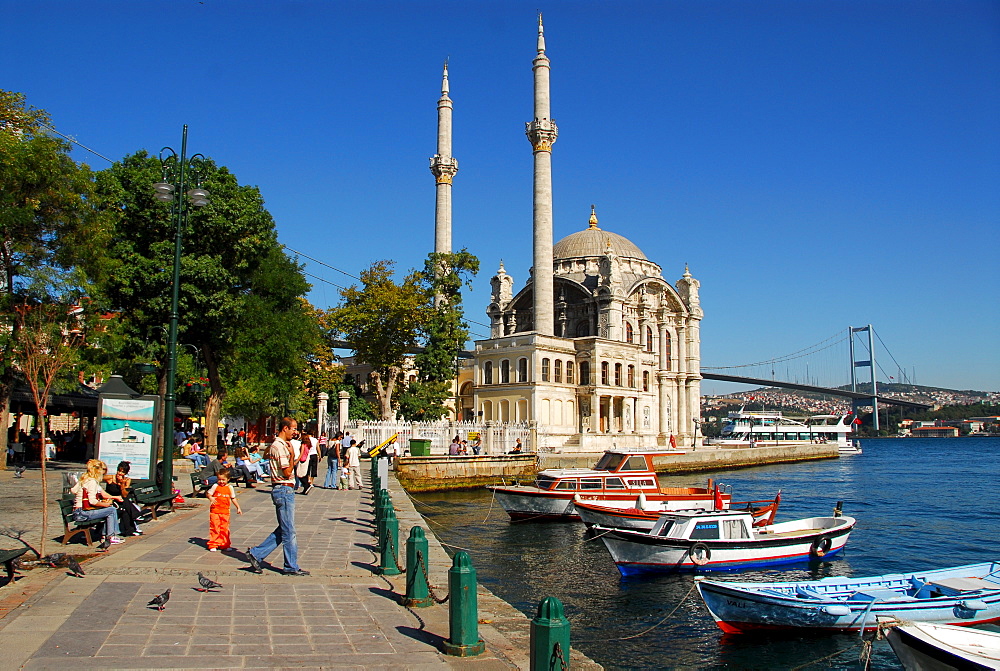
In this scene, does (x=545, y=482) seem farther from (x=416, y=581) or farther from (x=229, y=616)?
(x=229, y=616)

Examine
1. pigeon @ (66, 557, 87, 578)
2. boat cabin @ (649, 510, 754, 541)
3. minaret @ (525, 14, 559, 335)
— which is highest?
minaret @ (525, 14, 559, 335)

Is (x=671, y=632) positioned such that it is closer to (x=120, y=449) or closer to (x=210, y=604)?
(x=210, y=604)

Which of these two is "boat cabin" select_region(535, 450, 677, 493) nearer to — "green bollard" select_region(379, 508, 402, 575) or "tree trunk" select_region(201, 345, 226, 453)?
"tree trunk" select_region(201, 345, 226, 453)

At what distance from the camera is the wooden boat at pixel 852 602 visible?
1051cm

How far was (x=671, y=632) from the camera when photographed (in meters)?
12.1

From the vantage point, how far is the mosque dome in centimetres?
6831

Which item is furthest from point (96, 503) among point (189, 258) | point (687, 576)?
point (189, 258)

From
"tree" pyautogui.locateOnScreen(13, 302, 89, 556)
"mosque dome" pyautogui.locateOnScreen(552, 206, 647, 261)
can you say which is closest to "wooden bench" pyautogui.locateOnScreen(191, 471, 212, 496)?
"tree" pyautogui.locateOnScreen(13, 302, 89, 556)

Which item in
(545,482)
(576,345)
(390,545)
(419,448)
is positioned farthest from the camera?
(576,345)

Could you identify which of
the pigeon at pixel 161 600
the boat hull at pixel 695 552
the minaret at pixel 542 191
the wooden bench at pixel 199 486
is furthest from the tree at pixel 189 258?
the minaret at pixel 542 191

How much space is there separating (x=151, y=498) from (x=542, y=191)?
3876 centimetres

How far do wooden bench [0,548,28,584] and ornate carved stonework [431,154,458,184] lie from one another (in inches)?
1807

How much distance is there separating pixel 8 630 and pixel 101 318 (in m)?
19.9

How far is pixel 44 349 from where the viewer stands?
11.8 meters
